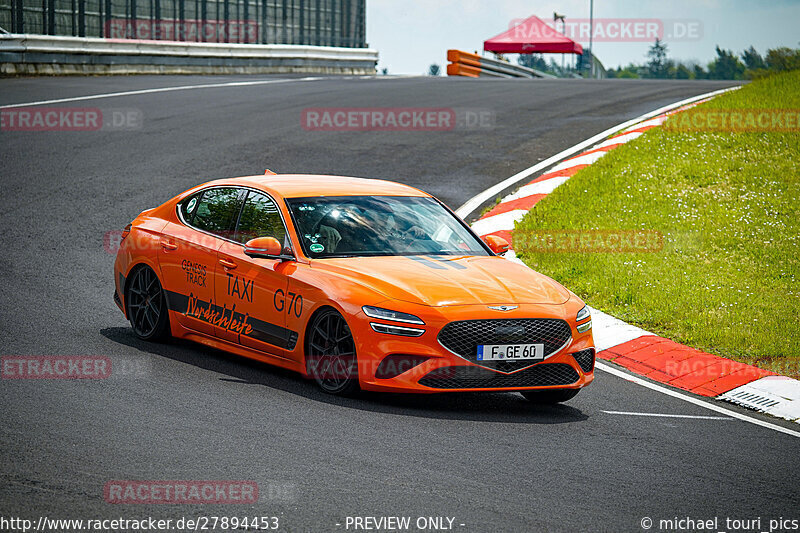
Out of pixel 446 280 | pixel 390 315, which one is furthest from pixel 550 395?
pixel 390 315

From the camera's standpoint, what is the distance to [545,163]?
1697 centimetres

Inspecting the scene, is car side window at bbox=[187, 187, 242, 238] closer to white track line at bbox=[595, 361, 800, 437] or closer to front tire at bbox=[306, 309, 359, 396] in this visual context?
front tire at bbox=[306, 309, 359, 396]

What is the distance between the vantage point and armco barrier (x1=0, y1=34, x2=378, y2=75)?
87.4 ft

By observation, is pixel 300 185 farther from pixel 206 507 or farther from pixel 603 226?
pixel 603 226

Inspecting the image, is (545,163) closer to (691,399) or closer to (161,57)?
(691,399)

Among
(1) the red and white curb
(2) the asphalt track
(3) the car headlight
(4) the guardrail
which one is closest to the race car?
(3) the car headlight

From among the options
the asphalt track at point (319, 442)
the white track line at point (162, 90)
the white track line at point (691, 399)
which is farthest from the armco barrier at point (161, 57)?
the white track line at point (691, 399)

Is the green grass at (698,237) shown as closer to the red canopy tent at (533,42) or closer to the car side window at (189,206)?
the car side window at (189,206)

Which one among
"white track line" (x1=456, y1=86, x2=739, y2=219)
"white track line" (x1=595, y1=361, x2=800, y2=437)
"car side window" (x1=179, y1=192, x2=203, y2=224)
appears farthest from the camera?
"white track line" (x1=456, y1=86, x2=739, y2=219)

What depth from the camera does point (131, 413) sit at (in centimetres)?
641

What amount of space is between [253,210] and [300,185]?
43cm

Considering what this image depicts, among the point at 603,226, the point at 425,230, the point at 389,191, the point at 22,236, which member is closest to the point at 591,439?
the point at 425,230

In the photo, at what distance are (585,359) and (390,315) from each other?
1455 mm

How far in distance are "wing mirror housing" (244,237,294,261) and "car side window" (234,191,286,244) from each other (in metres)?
0.27
